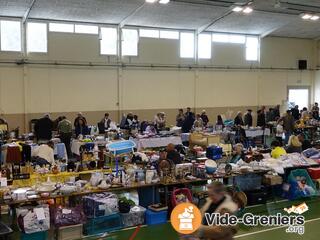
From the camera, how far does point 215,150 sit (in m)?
10.1

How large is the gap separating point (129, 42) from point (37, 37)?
3.59m

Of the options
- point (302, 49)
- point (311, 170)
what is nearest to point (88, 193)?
point (311, 170)

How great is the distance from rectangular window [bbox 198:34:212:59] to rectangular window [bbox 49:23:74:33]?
18.6 ft

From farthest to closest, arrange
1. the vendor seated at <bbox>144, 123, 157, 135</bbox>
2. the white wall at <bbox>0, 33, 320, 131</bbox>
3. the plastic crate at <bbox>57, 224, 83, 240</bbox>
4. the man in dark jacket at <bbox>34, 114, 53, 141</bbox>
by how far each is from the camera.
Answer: the white wall at <bbox>0, 33, 320, 131</bbox> → the vendor seated at <bbox>144, 123, 157, 135</bbox> → the man in dark jacket at <bbox>34, 114, 53, 141</bbox> → the plastic crate at <bbox>57, 224, 83, 240</bbox>

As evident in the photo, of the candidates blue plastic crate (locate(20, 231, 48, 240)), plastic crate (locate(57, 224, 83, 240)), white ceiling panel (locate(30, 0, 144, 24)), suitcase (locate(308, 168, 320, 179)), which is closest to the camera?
blue plastic crate (locate(20, 231, 48, 240))

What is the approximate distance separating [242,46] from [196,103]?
3.64 meters

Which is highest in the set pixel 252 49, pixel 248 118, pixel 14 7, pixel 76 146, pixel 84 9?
pixel 84 9

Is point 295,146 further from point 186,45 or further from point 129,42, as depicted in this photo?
point 186,45

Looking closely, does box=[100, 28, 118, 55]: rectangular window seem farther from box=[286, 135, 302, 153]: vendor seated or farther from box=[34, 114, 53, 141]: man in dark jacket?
box=[286, 135, 302, 153]: vendor seated

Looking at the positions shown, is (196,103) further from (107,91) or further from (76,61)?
(76,61)

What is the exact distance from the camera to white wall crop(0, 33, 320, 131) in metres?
14.6


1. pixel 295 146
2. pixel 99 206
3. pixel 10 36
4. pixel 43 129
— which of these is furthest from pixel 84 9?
pixel 99 206

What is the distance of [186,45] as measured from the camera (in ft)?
57.8

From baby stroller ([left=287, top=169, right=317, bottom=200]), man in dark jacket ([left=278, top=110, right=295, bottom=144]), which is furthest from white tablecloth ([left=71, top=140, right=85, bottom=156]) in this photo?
man in dark jacket ([left=278, top=110, right=295, bottom=144])
